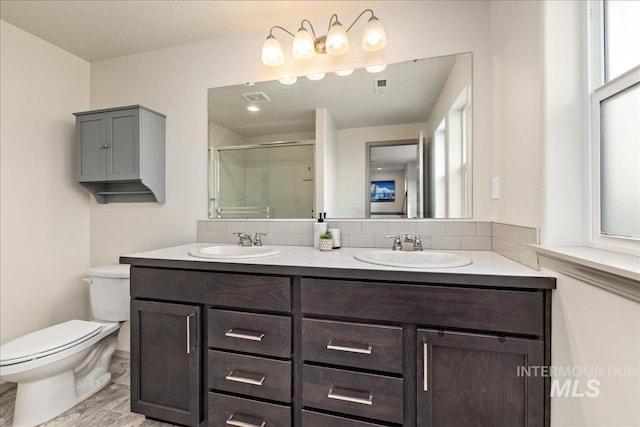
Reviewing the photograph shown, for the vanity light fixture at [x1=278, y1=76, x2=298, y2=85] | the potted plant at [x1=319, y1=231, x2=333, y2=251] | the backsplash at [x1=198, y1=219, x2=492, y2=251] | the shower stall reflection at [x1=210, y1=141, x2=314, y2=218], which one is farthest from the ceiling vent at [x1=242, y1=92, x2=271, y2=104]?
the potted plant at [x1=319, y1=231, x2=333, y2=251]

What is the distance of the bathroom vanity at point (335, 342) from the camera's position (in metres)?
0.98

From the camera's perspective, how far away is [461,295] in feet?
3.32

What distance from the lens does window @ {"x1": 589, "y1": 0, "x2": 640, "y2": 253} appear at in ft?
2.58

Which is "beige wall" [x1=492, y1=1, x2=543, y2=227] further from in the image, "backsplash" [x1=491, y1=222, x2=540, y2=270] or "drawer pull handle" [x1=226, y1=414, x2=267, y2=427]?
"drawer pull handle" [x1=226, y1=414, x2=267, y2=427]

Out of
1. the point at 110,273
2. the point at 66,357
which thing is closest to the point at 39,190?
the point at 110,273

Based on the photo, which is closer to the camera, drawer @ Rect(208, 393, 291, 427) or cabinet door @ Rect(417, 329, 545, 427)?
cabinet door @ Rect(417, 329, 545, 427)

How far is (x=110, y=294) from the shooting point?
1.92m

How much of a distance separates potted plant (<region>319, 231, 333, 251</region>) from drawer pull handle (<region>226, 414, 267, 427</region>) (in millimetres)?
849

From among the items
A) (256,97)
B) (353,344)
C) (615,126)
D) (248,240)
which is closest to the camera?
(615,126)

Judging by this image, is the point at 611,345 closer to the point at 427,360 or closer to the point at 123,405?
the point at 427,360

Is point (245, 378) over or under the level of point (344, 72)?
under

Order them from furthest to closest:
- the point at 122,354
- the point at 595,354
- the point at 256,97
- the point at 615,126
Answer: the point at 122,354 < the point at 256,97 < the point at 615,126 < the point at 595,354

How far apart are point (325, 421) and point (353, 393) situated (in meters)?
0.17

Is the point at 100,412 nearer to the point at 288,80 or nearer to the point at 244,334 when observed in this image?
the point at 244,334
